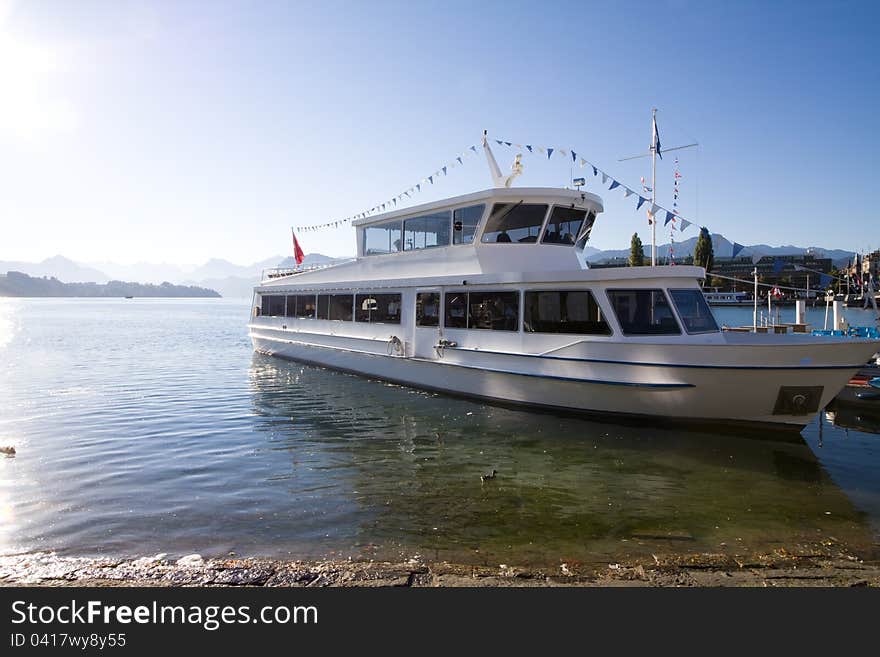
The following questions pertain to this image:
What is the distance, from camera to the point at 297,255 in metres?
24.9

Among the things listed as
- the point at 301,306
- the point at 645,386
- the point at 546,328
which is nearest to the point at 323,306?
the point at 301,306

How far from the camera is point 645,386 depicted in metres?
9.84

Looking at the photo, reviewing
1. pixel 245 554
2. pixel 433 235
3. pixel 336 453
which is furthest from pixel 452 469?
pixel 433 235

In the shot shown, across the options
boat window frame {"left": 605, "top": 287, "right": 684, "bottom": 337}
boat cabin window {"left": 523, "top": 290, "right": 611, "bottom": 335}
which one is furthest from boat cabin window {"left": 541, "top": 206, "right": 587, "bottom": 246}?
boat window frame {"left": 605, "top": 287, "right": 684, "bottom": 337}

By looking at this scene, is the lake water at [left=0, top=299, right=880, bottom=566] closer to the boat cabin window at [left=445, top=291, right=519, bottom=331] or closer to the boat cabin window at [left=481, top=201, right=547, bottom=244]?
the boat cabin window at [left=445, top=291, right=519, bottom=331]

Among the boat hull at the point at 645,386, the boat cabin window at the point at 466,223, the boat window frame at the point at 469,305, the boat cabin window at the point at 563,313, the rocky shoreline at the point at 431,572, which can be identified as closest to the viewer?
the rocky shoreline at the point at 431,572

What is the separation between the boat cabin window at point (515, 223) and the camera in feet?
41.0

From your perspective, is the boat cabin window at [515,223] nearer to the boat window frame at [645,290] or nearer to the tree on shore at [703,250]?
the boat window frame at [645,290]

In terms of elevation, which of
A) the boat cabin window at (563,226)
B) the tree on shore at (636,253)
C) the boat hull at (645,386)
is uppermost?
the tree on shore at (636,253)

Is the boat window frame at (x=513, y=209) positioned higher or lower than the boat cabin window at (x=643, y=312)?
higher

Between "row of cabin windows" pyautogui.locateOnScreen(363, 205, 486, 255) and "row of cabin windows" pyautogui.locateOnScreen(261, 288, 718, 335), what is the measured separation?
1.37 meters

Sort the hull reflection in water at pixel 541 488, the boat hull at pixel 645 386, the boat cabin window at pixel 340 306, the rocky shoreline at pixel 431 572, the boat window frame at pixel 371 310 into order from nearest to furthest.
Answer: the rocky shoreline at pixel 431 572 → the hull reflection in water at pixel 541 488 → the boat hull at pixel 645 386 → the boat window frame at pixel 371 310 → the boat cabin window at pixel 340 306

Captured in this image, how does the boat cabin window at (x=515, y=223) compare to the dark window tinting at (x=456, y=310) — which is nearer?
the boat cabin window at (x=515, y=223)

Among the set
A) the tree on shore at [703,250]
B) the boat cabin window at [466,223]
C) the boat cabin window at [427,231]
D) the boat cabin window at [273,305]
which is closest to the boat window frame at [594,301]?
the boat cabin window at [466,223]
